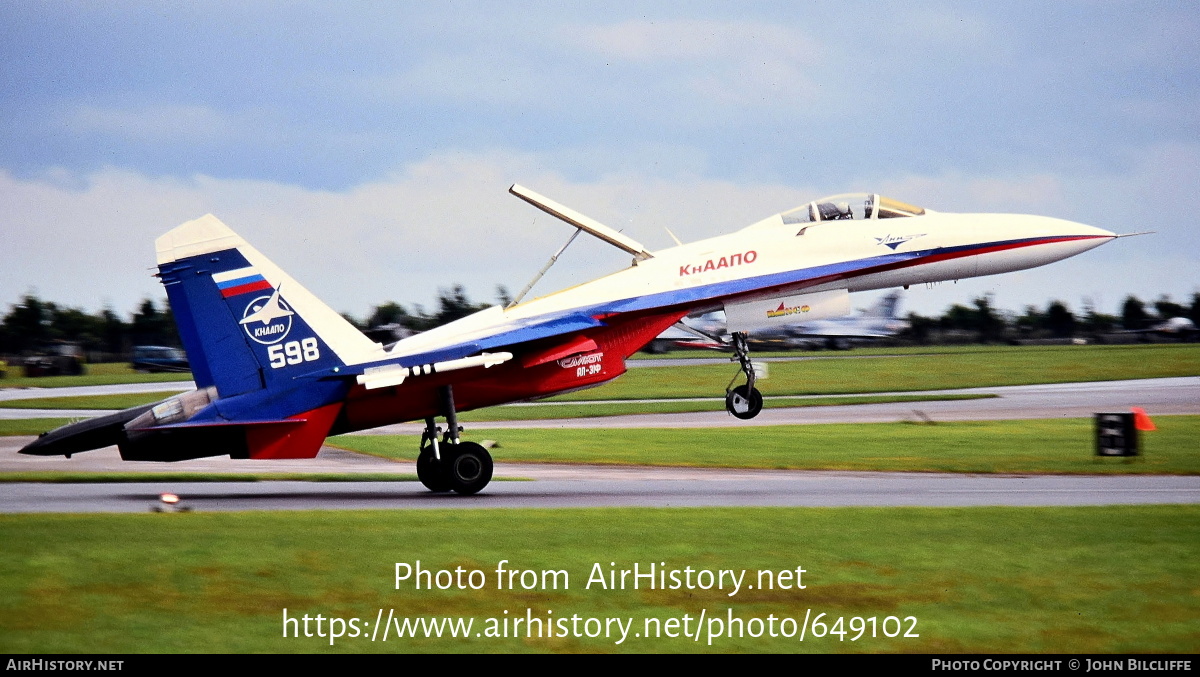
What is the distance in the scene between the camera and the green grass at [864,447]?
2508 cm

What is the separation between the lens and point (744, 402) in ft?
66.1

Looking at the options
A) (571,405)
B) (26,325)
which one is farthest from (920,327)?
(26,325)

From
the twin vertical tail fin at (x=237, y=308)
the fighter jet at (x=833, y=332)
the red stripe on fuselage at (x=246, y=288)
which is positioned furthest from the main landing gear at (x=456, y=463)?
the fighter jet at (x=833, y=332)

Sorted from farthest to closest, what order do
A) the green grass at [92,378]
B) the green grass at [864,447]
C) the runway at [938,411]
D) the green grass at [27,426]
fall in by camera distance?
the green grass at [92,378]
the runway at [938,411]
the green grass at [27,426]
the green grass at [864,447]

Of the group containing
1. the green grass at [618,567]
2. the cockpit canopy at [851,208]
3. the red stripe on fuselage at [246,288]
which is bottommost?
the green grass at [618,567]

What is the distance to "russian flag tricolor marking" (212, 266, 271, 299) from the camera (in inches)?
787

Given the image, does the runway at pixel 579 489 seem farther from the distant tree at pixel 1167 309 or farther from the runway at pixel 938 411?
the distant tree at pixel 1167 309

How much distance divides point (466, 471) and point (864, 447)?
1151 cm

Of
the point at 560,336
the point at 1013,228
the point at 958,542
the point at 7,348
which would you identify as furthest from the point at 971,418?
the point at 7,348

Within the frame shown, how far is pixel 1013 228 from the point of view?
67.3 feet

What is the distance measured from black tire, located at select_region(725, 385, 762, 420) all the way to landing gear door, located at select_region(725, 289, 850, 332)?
140 cm

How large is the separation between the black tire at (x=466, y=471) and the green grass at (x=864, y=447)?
21.0 feet

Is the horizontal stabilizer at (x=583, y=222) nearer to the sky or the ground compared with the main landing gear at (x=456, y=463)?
nearer to the sky

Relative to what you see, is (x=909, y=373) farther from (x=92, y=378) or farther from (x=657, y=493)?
(x=92, y=378)
